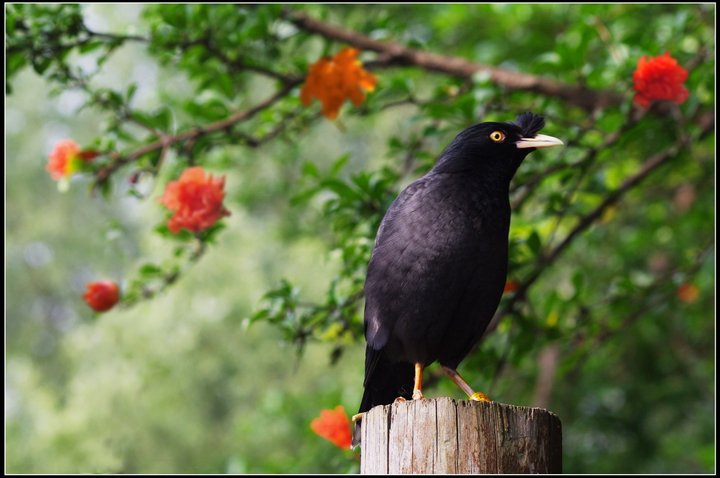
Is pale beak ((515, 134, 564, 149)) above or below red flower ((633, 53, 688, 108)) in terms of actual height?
below

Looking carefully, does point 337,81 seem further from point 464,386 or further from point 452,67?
point 464,386

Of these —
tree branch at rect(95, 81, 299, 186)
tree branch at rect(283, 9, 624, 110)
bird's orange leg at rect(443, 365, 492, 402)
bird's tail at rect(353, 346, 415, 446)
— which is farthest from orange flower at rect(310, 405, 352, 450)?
tree branch at rect(283, 9, 624, 110)

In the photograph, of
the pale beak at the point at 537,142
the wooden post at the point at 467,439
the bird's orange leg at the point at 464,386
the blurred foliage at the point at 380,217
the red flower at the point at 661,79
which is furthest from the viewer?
the blurred foliage at the point at 380,217

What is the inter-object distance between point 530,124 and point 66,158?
240 centimetres

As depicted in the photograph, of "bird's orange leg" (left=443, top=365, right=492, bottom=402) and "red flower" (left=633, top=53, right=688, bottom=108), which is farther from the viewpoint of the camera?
"red flower" (left=633, top=53, right=688, bottom=108)

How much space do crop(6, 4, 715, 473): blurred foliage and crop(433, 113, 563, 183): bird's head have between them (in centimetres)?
81

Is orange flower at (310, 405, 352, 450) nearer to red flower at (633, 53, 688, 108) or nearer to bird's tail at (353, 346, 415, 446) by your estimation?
bird's tail at (353, 346, 415, 446)

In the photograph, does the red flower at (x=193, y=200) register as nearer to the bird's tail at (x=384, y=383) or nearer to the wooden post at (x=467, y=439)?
the bird's tail at (x=384, y=383)

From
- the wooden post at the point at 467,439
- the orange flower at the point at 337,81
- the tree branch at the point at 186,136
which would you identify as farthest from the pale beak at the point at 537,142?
the tree branch at the point at 186,136

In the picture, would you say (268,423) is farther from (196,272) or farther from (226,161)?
(196,272)

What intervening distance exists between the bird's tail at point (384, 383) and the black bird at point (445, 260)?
21 mm

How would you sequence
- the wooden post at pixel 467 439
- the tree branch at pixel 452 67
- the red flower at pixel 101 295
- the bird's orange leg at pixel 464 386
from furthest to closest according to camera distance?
the tree branch at pixel 452 67
the red flower at pixel 101 295
the bird's orange leg at pixel 464 386
the wooden post at pixel 467 439

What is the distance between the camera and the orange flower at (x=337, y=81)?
4.31m

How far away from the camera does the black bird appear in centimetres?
298
